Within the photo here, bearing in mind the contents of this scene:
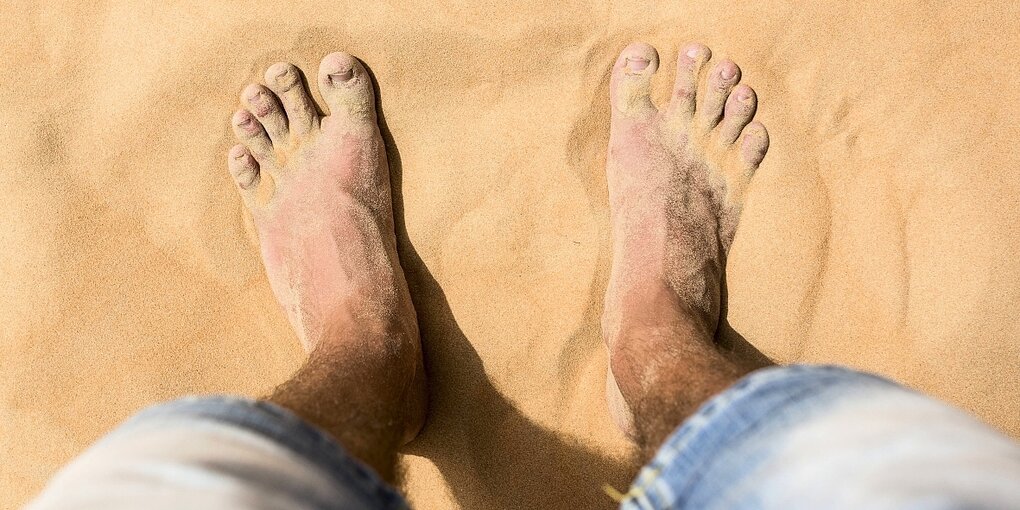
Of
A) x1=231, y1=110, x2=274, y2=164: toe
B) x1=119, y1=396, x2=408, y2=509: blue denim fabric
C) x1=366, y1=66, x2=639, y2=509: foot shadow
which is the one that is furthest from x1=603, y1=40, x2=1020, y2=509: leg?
x1=231, y1=110, x2=274, y2=164: toe

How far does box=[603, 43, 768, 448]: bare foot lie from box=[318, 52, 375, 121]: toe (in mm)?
616

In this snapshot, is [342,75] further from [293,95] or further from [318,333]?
[318,333]

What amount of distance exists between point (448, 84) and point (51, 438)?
135 centimetres

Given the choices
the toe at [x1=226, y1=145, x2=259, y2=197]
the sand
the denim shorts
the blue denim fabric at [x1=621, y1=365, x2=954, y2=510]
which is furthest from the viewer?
the toe at [x1=226, y1=145, x2=259, y2=197]

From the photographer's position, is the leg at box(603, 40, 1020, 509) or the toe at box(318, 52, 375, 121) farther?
the toe at box(318, 52, 375, 121)

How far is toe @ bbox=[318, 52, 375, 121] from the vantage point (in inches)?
65.4

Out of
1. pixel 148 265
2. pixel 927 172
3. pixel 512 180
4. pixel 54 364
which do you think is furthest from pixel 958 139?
pixel 54 364

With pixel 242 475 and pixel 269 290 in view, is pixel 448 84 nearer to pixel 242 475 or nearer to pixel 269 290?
pixel 269 290

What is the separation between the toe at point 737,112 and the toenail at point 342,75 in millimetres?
933

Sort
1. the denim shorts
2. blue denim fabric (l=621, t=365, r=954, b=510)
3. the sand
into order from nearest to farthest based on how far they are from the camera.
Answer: the denim shorts < blue denim fabric (l=621, t=365, r=954, b=510) < the sand

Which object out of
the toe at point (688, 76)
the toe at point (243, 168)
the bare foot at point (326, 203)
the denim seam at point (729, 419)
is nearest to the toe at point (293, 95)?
the bare foot at point (326, 203)

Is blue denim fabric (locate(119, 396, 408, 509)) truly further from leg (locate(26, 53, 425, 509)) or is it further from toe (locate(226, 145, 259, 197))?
toe (locate(226, 145, 259, 197))

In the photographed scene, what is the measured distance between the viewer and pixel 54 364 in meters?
1.75

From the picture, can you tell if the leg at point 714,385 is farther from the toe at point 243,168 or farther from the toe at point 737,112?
the toe at point 243,168
